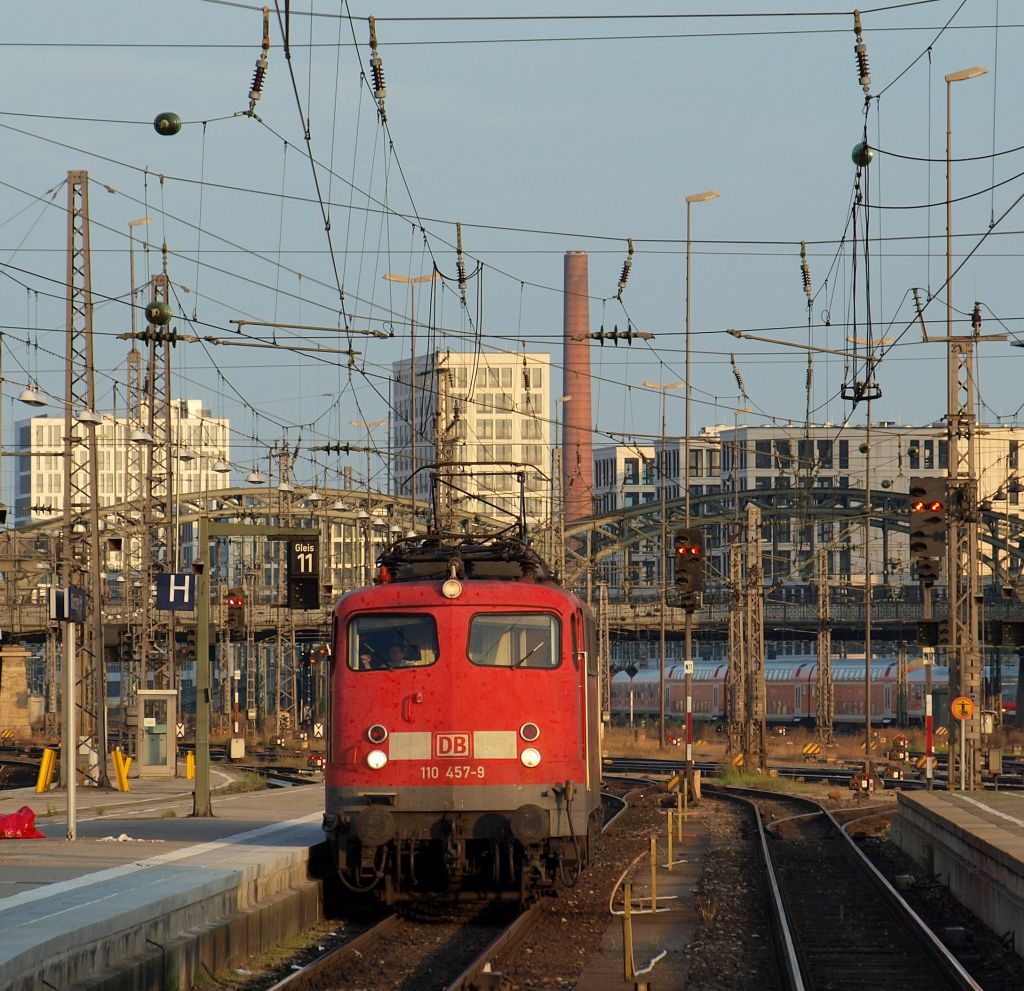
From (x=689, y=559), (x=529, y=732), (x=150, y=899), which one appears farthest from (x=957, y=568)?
(x=150, y=899)

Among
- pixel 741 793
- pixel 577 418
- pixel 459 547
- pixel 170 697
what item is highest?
pixel 577 418

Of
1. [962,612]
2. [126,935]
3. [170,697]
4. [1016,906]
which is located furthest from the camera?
[170,697]


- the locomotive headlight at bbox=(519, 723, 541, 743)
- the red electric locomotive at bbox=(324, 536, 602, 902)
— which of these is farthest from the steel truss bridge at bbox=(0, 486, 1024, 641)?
the locomotive headlight at bbox=(519, 723, 541, 743)

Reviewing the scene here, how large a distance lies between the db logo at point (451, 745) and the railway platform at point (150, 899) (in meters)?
1.82

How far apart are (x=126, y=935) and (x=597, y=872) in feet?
35.2

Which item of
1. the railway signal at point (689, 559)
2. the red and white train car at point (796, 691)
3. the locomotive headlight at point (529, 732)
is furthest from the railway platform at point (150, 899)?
the red and white train car at point (796, 691)

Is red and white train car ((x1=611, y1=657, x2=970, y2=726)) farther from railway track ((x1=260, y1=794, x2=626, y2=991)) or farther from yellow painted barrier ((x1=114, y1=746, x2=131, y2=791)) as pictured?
railway track ((x1=260, y1=794, x2=626, y2=991))

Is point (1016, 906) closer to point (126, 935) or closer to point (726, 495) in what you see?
point (126, 935)

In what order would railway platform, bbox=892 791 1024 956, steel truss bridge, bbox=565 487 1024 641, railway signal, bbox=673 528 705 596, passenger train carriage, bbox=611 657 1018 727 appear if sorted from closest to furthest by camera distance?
railway platform, bbox=892 791 1024 956
railway signal, bbox=673 528 705 596
passenger train carriage, bbox=611 657 1018 727
steel truss bridge, bbox=565 487 1024 641

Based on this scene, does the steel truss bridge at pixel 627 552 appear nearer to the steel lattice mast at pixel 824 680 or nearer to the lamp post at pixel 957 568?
the steel lattice mast at pixel 824 680

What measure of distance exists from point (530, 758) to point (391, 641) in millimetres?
1870

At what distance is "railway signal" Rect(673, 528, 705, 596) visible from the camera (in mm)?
33562

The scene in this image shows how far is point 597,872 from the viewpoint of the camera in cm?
2156


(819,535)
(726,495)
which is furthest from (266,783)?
(819,535)
